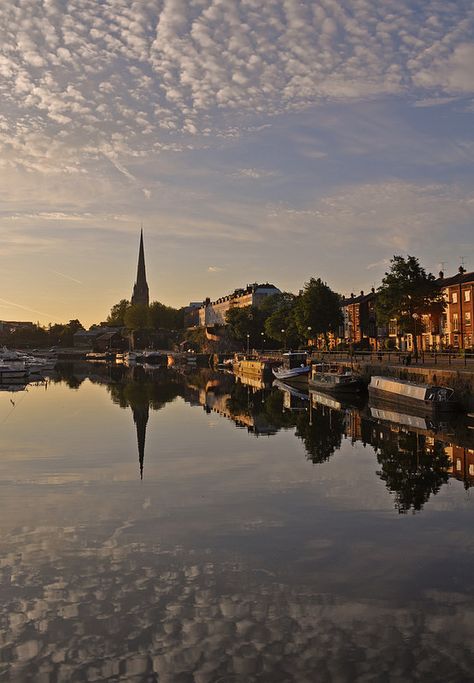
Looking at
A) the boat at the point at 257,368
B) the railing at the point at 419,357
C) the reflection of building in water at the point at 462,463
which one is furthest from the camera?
the boat at the point at 257,368

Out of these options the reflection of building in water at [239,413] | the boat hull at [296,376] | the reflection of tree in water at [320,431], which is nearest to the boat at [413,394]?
the reflection of tree in water at [320,431]

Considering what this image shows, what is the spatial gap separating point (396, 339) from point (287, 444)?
79.2 meters

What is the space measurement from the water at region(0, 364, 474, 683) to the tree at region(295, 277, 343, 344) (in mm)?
73612

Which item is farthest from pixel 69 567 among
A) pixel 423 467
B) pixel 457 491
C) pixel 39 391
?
pixel 39 391

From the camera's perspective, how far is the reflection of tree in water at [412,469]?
2167cm

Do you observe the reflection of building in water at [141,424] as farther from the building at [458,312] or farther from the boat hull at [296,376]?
the building at [458,312]

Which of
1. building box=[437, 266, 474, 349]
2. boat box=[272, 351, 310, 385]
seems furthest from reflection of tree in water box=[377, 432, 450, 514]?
building box=[437, 266, 474, 349]

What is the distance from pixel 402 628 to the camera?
11.4 meters

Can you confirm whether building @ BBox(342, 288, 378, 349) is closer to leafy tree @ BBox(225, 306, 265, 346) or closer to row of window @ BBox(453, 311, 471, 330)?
row of window @ BBox(453, 311, 471, 330)

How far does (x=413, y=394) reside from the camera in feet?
158

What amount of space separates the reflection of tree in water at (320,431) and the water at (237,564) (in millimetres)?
829

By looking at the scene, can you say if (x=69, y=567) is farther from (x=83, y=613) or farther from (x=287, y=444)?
(x=287, y=444)

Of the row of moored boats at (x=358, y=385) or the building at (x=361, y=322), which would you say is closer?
the row of moored boats at (x=358, y=385)

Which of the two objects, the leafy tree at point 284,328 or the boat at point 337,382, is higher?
the leafy tree at point 284,328
